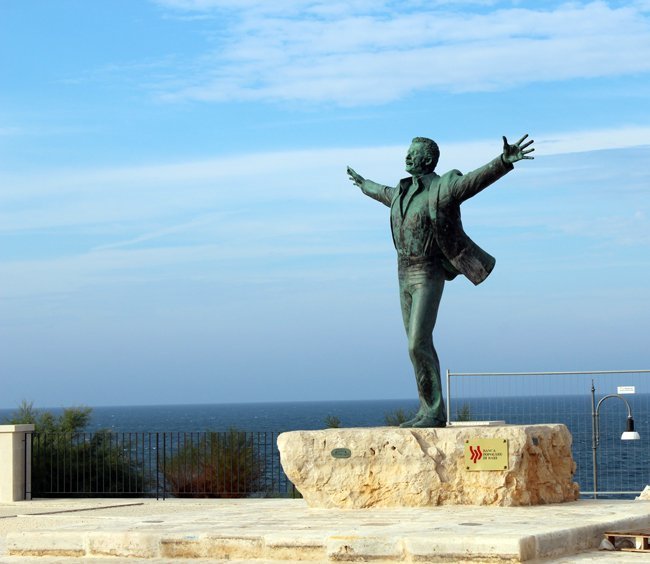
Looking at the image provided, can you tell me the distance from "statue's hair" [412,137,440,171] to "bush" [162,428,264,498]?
1023cm

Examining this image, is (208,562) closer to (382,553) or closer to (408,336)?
(382,553)

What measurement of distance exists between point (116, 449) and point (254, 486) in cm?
390

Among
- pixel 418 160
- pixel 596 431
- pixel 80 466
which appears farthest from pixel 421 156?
pixel 80 466

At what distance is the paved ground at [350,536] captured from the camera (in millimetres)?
8352

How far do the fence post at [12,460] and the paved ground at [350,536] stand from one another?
8.82 metres

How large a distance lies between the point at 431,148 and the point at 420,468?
319cm

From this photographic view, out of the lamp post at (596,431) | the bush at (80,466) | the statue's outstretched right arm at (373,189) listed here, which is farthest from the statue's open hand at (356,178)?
the bush at (80,466)

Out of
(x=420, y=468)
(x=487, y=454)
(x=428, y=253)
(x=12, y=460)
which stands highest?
(x=428, y=253)

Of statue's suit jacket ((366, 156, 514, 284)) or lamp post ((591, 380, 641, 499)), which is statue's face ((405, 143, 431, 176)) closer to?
statue's suit jacket ((366, 156, 514, 284))

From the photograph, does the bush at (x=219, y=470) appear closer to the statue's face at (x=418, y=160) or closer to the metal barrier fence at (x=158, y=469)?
the metal barrier fence at (x=158, y=469)

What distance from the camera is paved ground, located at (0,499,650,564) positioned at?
8.35m

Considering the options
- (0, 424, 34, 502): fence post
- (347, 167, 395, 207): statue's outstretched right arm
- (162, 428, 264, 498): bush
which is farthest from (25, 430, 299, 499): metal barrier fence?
(347, 167, 395, 207): statue's outstretched right arm

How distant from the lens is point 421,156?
1151 cm

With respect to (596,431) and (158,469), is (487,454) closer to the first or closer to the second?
(596,431)
